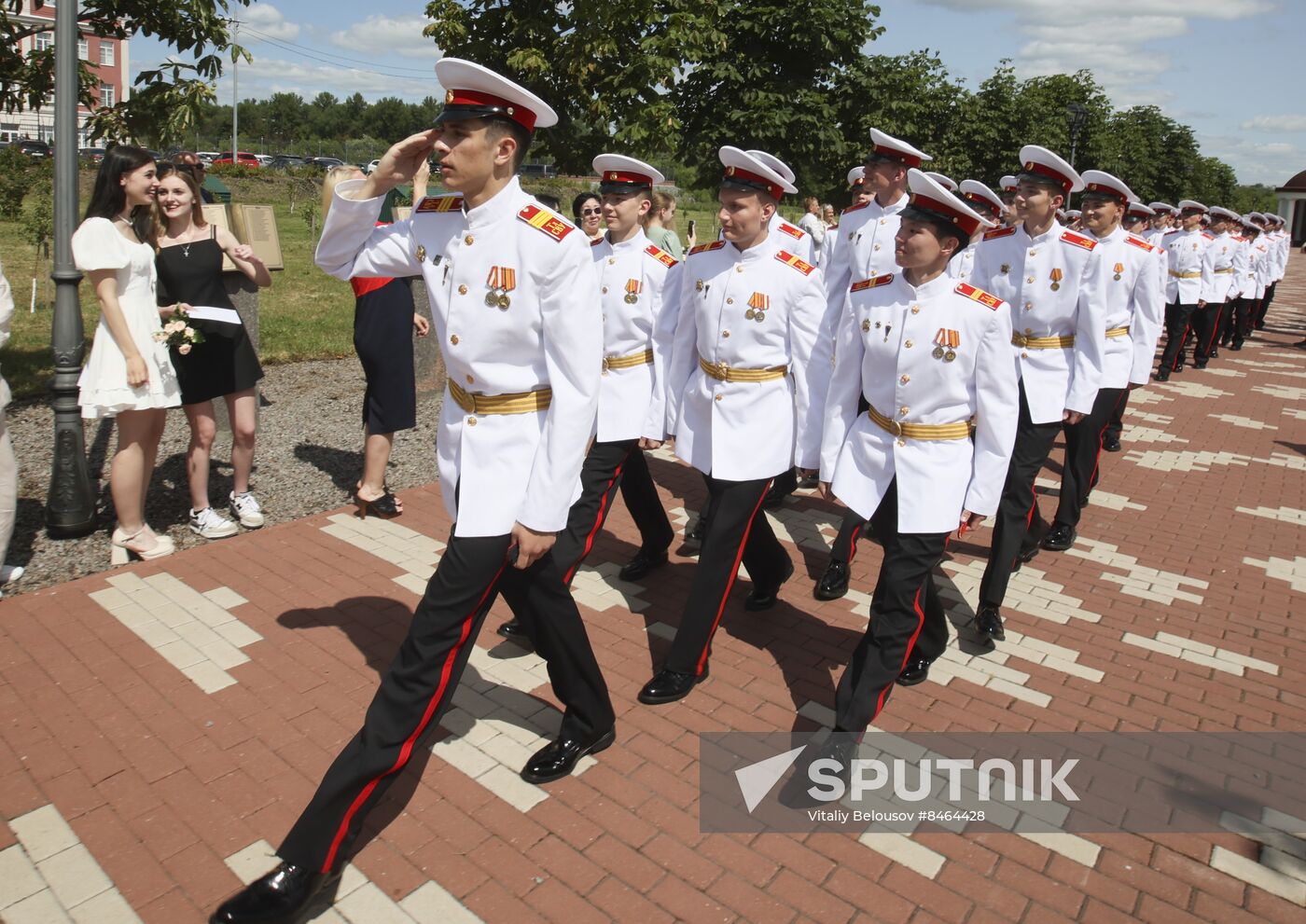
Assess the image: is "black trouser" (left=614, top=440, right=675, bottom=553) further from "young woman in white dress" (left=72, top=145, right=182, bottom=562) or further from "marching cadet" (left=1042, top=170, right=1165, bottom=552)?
"marching cadet" (left=1042, top=170, right=1165, bottom=552)

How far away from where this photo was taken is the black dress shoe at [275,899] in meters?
2.83

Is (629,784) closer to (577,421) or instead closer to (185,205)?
(577,421)

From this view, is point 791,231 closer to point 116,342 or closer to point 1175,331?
point 116,342

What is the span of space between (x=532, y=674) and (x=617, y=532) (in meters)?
2.03

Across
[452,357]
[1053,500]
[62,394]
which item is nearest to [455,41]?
[62,394]

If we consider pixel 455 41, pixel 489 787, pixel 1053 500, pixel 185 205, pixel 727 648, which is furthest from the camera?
pixel 455 41

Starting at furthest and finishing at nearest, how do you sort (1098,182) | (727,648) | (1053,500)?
(1053,500) < (1098,182) < (727,648)

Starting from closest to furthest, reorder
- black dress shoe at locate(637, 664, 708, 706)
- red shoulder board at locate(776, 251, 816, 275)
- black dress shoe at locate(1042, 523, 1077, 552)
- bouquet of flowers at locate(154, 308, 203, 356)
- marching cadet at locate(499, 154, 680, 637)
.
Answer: black dress shoe at locate(637, 664, 708, 706) < red shoulder board at locate(776, 251, 816, 275) < marching cadet at locate(499, 154, 680, 637) < bouquet of flowers at locate(154, 308, 203, 356) < black dress shoe at locate(1042, 523, 1077, 552)

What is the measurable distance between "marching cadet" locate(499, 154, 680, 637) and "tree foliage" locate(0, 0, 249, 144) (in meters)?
2.75

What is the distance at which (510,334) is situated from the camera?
3092 millimetres

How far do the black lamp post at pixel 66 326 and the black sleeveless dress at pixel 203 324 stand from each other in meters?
0.53

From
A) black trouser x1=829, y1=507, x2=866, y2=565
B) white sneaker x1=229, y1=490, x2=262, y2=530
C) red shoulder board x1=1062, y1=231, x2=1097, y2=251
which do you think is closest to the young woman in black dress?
white sneaker x1=229, y1=490, x2=262, y2=530

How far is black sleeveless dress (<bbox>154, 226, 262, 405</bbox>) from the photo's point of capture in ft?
18.4

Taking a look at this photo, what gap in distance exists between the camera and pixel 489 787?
3.60 m
